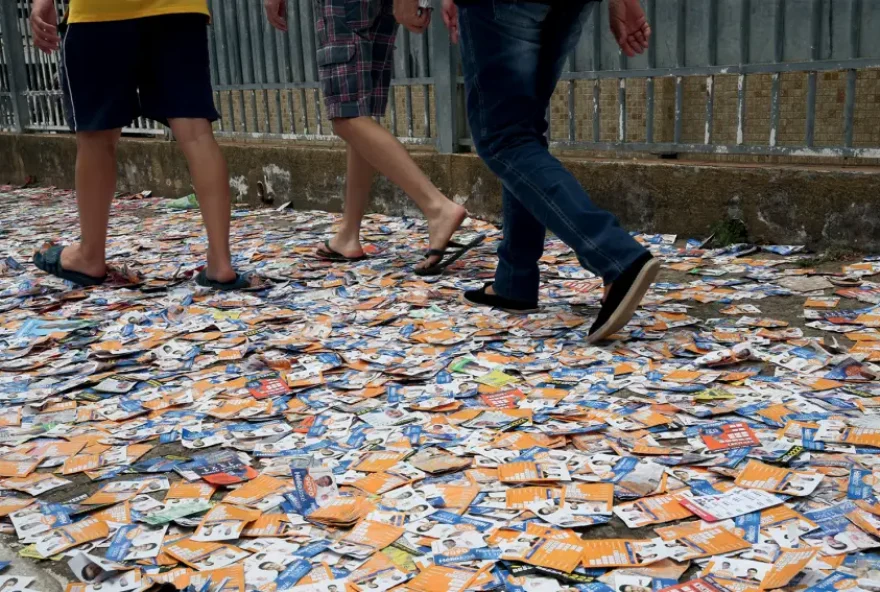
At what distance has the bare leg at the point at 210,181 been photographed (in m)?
3.54

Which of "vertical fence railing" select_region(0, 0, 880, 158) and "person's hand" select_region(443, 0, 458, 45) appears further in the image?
"vertical fence railing" select_region(0, 0, 880, 158)

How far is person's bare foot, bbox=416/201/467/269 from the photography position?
367 centimetres

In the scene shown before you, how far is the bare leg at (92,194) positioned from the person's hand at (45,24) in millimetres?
378

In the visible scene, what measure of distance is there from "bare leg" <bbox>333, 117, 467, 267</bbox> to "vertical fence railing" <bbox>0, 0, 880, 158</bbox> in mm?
957

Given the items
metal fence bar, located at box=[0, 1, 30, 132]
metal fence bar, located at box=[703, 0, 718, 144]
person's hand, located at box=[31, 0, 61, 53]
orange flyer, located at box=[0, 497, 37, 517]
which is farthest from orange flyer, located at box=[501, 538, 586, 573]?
metal fence bar, located at box=[0, 1, 30, 132]

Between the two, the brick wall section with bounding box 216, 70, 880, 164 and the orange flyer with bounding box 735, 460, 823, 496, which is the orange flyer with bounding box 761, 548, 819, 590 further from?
the brick wall section with bounding box 216, 70, 880, 164

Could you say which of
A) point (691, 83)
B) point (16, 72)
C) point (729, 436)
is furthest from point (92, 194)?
point (16, 72)

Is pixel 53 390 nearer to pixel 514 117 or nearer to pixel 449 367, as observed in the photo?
pixel 449 367

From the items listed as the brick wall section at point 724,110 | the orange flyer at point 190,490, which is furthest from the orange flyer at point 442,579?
the brick wall section at point 724,110

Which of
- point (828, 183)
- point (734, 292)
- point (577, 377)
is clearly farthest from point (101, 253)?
point (828, 183)

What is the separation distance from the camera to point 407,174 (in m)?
3.74

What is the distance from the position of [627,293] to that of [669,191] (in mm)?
1785

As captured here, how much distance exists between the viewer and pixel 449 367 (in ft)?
8.50

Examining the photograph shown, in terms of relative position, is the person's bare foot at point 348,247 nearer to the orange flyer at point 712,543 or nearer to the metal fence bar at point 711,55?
the metal fence bar at point 711,55
